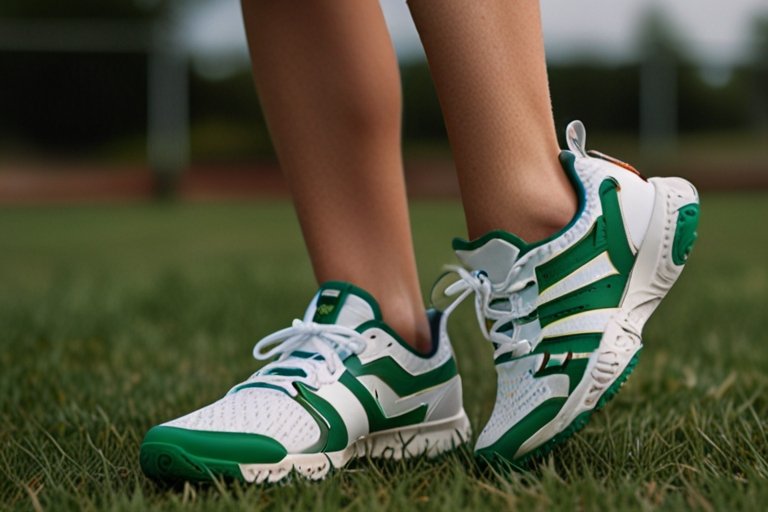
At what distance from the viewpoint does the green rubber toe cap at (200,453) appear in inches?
29.9

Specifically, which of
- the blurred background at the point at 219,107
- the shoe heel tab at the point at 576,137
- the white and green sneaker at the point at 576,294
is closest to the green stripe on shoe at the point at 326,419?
the white and green sneaker at the point at 576,294

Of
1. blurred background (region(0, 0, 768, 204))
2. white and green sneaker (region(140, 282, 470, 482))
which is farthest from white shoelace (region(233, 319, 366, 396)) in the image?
blurred background (region(0, 0, 768, 204))

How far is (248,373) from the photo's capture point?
1.40 meters

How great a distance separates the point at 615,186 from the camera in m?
0.86

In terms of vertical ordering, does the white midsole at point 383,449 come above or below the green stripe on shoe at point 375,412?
below

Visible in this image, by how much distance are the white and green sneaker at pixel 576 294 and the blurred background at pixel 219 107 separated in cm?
800

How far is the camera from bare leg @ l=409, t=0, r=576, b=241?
32.9 inches

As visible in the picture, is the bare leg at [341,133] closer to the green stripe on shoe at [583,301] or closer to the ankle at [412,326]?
the ankle at [412,326]

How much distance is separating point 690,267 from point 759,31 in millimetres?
9373

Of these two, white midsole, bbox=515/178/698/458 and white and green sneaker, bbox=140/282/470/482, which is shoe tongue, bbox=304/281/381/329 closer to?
white and green sneaker, bbox=140/282/470/482

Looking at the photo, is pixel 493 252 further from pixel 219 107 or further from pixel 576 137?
pixel 219 107

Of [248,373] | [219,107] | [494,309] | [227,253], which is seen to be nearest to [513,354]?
[494,309]

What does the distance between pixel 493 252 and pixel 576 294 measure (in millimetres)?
83

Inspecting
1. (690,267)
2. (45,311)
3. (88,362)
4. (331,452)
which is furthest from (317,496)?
(690,267)
